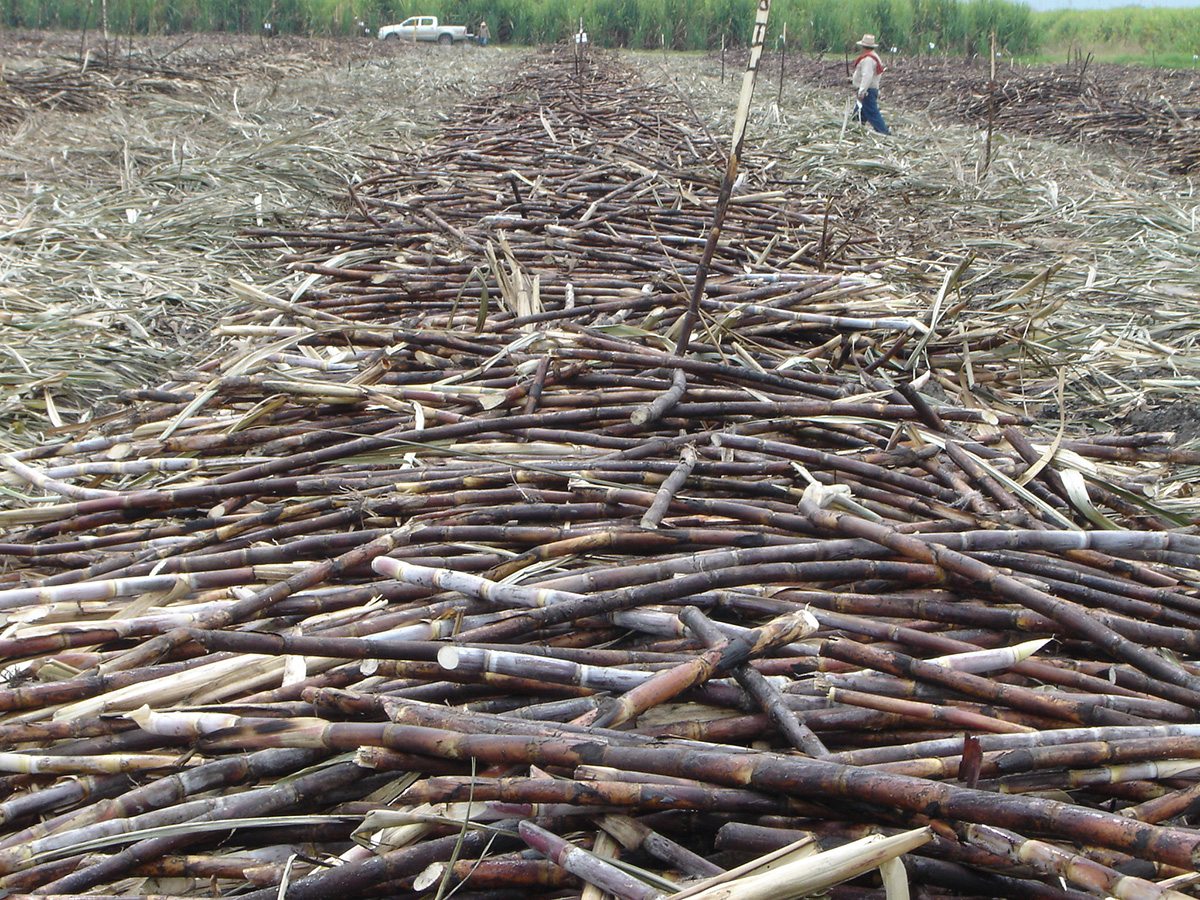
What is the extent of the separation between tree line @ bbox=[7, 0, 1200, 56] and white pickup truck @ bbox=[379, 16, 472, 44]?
1206 mm

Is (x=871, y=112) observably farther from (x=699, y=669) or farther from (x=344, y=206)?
(x=699, y=669)

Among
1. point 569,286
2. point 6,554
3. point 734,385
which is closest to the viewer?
point 6,554

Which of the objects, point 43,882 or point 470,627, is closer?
point 43,882

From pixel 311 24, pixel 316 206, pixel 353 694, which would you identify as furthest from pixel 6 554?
pixel 311 24

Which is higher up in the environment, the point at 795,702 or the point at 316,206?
the point at 316,206

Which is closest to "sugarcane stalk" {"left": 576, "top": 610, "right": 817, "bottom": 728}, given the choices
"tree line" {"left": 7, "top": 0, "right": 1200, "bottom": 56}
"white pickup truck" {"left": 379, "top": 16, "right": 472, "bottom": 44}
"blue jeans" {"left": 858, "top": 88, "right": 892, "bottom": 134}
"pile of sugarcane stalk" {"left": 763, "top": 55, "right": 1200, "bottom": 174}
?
"pile of sugarcane stalk" {"left": 763, "top": 55, "right": 1200, "bottom": 174}

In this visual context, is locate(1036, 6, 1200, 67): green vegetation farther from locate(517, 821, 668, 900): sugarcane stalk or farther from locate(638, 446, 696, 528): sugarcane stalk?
locate(517, 821, 668, 900): sugarcane stalk

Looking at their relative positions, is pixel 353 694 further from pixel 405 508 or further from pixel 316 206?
pixel 316 206

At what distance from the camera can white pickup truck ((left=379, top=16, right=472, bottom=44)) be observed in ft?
90.4

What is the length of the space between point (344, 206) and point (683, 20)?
2700 centimetres

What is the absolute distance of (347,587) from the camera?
1.91m

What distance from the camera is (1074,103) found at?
11.8m

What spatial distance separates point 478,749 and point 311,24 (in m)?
30.8

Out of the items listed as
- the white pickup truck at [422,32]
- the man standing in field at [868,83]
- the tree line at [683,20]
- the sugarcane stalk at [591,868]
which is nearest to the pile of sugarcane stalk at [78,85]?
the man standing in field at [868,83]
